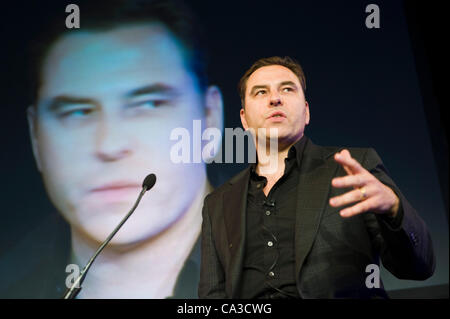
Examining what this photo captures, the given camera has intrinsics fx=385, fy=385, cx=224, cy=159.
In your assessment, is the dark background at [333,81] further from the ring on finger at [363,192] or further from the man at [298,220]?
the ring on finger at [363,192]

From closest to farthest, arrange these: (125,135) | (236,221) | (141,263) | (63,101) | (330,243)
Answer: (330,243)
(236,221)
(141,263)
(125,135)
(63,101)

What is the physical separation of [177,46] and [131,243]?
52.2 inches

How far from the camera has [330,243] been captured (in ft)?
4.48

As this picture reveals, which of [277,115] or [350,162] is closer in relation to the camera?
[350,162]

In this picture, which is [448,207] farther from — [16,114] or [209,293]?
[16,114]

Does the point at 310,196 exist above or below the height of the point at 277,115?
below

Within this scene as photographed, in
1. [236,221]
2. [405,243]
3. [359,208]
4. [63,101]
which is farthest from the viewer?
[63,101]

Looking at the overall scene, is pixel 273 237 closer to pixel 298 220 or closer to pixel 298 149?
pixel 298 220

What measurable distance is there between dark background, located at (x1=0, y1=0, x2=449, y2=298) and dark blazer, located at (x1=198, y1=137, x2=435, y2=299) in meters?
0.85

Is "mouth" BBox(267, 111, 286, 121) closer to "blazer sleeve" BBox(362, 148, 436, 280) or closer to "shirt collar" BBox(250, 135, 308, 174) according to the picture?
"shirt collar" BBox(250, 135, 308, 174)

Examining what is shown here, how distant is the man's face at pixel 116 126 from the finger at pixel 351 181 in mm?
1436

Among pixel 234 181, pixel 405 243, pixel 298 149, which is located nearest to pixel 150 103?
pixel 234 181

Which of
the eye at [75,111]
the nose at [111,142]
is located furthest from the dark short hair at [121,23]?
the nose at [111,142]

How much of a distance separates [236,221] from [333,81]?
146 cm
